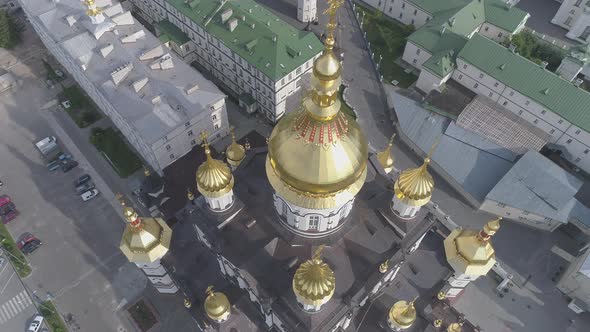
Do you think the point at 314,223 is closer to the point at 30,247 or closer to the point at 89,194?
the point at 89,194

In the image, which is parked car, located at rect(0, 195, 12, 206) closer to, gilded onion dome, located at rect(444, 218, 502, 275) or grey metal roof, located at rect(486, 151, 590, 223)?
gilded onion dome, located at rect(444, 218, 502, 275)

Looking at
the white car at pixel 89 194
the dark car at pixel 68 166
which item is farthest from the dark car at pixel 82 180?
the dark car at pixel 68 166

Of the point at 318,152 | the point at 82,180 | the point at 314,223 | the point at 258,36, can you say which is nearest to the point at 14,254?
the point at 82,180

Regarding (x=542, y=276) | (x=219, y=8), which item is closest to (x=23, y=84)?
(x=219, y=8)

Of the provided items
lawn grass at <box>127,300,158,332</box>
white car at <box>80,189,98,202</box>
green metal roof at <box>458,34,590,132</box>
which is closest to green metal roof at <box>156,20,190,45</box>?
white car at <box>80,189,98,202</box>

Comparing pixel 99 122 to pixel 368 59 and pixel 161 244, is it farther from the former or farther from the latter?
pixel 368 59
